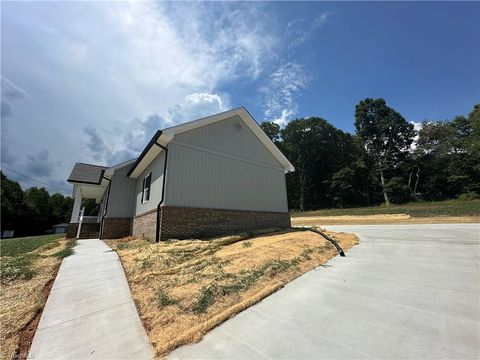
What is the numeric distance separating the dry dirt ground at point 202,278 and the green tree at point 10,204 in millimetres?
48038

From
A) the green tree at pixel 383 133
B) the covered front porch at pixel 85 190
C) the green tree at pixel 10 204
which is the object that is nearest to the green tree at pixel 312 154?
the green tree at pixel 383 133

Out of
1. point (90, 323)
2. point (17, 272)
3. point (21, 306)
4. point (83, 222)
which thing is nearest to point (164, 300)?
point (90, 323)

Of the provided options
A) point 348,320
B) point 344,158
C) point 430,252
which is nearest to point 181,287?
point 348,320

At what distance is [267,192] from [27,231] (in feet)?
170

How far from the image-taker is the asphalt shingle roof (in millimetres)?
A: 15173

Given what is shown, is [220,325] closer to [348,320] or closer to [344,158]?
[348,320]

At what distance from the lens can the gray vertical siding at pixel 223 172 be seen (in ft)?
30.3

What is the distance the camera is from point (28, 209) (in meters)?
43.2

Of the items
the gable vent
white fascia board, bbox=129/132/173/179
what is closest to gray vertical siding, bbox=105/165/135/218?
white fascia board, bbox=129/132/173/179

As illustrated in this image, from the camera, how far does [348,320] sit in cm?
307

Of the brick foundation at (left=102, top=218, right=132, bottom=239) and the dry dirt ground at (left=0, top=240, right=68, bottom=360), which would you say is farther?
the brick foundation at (left=102, top=218, right=132, bottom=239)

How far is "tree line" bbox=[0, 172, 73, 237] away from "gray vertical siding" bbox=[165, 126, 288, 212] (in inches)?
1856

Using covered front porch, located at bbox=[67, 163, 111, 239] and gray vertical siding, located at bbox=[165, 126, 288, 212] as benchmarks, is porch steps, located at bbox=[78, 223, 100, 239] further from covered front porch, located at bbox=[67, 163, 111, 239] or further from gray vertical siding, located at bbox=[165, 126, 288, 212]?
gray vertical siding, located at bbox=[165, 126, 288, 212]

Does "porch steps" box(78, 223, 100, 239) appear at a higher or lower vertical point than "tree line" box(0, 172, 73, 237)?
lower
